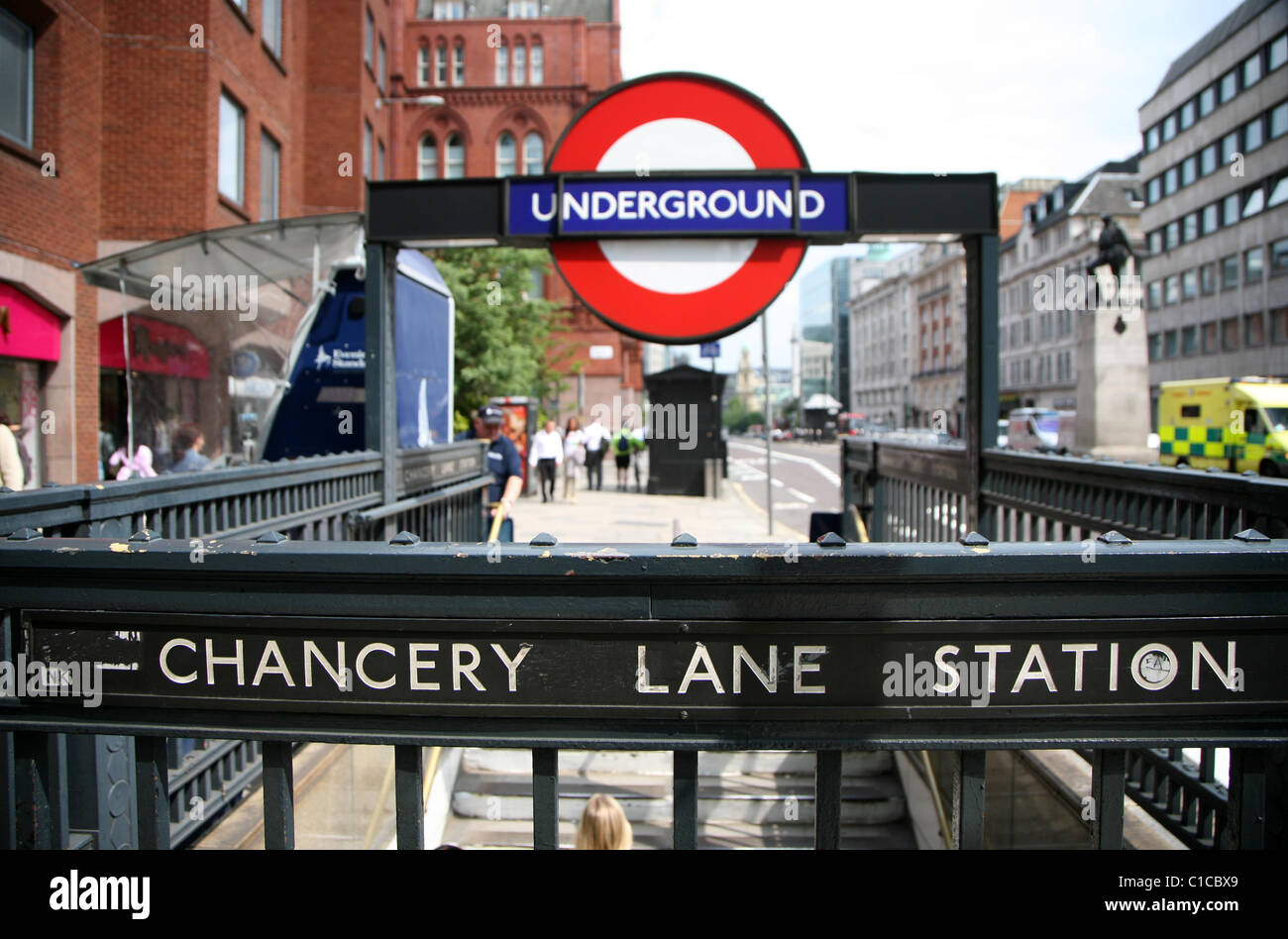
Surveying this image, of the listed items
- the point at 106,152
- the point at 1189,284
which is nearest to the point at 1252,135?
the point at 1189,284

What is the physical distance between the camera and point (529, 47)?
43.5 m

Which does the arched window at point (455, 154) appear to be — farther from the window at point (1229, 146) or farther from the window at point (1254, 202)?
the window at point (1254, 202)

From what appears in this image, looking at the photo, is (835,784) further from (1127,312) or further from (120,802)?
(1127,312)

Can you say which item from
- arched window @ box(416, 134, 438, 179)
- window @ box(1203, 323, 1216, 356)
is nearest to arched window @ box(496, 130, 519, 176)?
arched window @ box(416, 134, 438, 179)

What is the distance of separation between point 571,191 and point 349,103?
22.3m

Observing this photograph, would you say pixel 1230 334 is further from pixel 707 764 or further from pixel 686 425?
pixel 707 764

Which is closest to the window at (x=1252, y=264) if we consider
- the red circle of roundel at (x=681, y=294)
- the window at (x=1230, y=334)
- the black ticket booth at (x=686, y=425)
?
the window at (x=1230, y=334)

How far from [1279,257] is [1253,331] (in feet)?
13.9

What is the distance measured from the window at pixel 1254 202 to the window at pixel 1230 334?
538 cm

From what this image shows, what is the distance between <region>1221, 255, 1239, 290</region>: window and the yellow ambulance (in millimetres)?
23008

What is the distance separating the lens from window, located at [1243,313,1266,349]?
45.6 metres

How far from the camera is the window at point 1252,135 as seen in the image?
146ft

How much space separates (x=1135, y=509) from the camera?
136 inches
